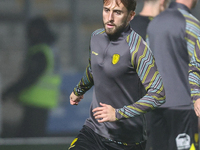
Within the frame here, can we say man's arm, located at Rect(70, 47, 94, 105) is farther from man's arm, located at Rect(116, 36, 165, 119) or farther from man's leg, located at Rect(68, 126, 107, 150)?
man's arm, located at Rect(116, 36, 165, 119)

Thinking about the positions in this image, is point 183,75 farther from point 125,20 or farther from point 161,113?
point 125,20

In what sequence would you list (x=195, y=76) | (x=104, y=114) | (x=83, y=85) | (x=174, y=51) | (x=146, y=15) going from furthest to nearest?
(x=146, y=15) < (x=174, y=51) < (x=83, y=85) < (x=195, y=76) < (x=104, y=114)

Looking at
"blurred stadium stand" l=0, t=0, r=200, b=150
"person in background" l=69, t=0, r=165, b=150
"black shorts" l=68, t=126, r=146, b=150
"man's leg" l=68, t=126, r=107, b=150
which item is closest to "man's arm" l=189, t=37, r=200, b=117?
"person in background" l=69, t=0, r=165, b=150

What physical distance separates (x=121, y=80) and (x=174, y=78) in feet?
3.82

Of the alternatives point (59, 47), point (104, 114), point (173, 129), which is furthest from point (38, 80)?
point (104, 114)

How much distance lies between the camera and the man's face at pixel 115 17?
301 centimetres

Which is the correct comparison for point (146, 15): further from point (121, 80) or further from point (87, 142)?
point (87, 142)

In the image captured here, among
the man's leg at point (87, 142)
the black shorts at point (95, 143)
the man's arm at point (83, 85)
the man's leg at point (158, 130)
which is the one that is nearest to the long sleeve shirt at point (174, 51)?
the man's leg at point (158, 130)

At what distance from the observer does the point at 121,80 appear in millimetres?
3074

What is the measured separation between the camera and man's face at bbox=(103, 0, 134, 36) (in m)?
3.01

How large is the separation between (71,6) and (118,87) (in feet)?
12.2

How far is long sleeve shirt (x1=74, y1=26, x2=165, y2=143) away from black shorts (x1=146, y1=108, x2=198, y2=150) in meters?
1.00

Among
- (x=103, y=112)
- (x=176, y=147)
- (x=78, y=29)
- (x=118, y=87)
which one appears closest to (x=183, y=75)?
(x=176, y=147)

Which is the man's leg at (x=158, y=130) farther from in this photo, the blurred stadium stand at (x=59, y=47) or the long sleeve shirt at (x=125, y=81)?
the blurred stadium stand at (x=59, y=47)
